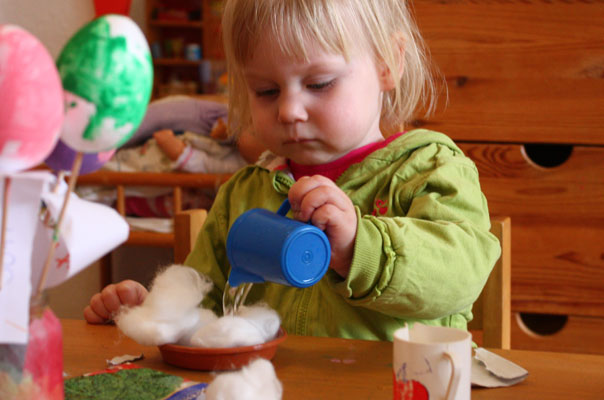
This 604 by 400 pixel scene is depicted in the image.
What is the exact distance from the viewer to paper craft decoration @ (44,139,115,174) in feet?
1.48

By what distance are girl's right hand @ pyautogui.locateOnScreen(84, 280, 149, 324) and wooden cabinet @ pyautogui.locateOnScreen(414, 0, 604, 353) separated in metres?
0.94

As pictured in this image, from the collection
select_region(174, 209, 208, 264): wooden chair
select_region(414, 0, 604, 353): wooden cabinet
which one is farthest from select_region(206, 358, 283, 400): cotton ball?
select_region(414, 0, 604, 353): wooden cabinet

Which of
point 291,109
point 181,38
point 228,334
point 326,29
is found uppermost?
point 181,38

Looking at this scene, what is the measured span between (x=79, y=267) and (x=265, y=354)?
27 cm

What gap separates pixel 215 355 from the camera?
654 millimetres

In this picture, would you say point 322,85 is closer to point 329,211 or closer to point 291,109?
point 291,109

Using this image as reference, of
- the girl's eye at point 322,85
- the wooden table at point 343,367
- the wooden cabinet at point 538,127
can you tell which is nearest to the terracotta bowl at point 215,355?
the wooden table at point 343,367

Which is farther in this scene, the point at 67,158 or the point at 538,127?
the point at 538,127

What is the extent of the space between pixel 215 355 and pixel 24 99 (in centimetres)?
35

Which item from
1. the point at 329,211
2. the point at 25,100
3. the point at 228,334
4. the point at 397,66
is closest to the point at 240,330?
the point at 228,334

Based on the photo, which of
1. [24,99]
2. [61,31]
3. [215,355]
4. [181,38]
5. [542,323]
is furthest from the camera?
[181,38]

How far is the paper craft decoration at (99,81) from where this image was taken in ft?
1.33

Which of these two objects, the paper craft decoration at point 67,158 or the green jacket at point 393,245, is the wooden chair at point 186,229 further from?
the paper craft decoration at point 67,158

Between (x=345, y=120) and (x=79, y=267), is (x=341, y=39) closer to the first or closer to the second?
(x=345, y=120)
